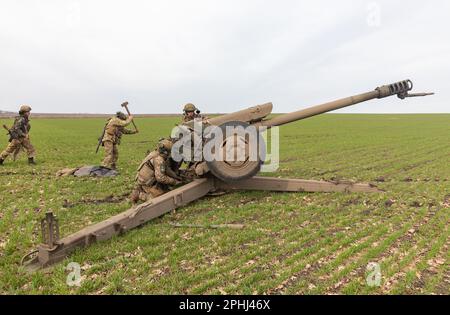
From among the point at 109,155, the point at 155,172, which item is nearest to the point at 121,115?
the point at 109,155

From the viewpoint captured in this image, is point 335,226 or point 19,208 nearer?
point 335,226

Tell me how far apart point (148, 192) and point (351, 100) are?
5474mm

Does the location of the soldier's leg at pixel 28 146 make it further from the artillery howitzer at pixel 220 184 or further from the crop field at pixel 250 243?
the artillery howitzer at pixel 220 184

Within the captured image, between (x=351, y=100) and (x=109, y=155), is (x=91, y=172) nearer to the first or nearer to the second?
(x=109, y=155)

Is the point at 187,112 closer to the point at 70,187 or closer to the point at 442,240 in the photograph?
the point at 70,187

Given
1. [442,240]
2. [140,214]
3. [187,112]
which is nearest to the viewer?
[442,240]

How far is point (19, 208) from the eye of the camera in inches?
296

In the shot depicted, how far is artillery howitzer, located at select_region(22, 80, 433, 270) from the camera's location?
4723 mm

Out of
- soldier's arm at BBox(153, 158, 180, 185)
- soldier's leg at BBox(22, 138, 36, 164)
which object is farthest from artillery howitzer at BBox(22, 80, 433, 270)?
soldier's leg at BBox(22, 138, 36, 164)

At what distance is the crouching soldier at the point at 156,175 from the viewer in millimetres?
7312

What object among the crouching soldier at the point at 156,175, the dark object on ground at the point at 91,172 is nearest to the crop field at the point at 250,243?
the crouching soldier at the point at 156,175
